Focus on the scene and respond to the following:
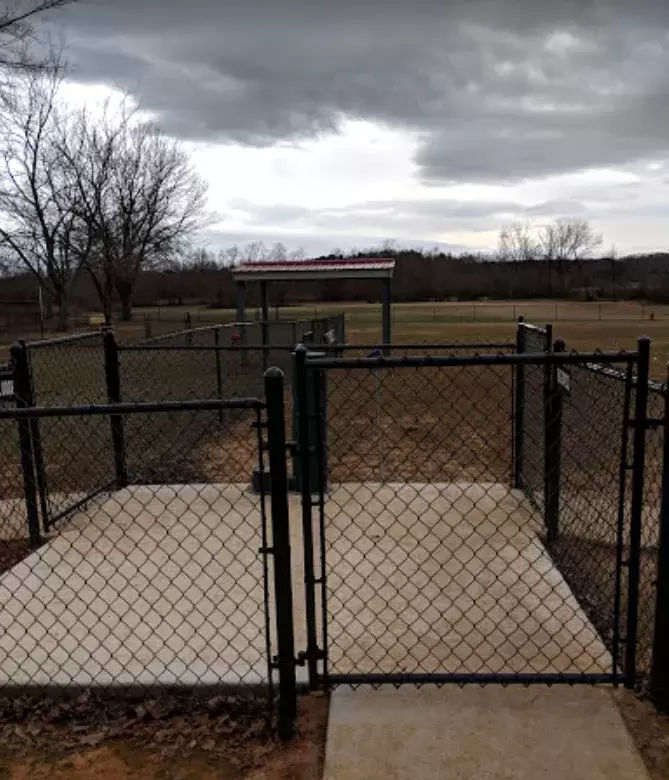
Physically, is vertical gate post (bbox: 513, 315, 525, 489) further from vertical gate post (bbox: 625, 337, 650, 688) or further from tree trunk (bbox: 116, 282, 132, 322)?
tree trunk (bbox: 116, 282, 132, 322)

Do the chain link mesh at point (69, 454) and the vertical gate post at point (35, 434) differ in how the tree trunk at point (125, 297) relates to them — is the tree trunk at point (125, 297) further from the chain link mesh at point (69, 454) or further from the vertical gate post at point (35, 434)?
the vertical gate post at point (35, 434)

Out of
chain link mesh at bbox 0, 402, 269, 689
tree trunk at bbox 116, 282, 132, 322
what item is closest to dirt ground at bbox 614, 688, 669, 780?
chain link mesh at bbox 0, 402, 269, 689

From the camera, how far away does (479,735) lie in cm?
272

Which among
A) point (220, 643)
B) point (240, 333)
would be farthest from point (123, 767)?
point (240, 333)

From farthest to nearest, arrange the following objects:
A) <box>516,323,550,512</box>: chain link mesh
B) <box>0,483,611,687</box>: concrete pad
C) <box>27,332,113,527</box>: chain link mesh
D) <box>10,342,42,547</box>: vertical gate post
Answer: <box>516,323,550,512</box>: chain link mesh → <box>27,332,113,527</box>: chain link mesh → <box>10,342,42,547</box>: vertical gate post → <box>0,483,611,687</box>: concrete pad

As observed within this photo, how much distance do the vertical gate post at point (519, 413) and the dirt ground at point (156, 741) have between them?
333cm

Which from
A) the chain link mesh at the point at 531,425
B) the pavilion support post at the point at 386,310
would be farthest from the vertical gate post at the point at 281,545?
the pavilion support post at the point at 386,310

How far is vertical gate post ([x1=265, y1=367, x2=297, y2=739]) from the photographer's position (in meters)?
2.71

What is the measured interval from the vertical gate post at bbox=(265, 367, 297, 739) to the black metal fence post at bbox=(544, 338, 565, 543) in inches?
94.0

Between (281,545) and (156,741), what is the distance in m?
0.92

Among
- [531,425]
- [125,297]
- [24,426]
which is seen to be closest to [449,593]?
[531,425]

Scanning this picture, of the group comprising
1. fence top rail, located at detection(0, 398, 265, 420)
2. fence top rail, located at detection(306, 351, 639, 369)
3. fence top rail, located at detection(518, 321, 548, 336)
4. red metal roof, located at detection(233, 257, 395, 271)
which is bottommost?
fence top rail, located at detection(0, 398, 265, 420)

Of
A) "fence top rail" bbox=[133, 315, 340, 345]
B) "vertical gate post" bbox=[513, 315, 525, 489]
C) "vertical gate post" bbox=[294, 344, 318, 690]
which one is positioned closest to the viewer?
"vertical gate post" bbox=[294, 344, 318, 690]

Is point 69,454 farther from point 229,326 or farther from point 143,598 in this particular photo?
point 143,598
